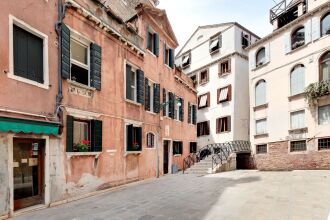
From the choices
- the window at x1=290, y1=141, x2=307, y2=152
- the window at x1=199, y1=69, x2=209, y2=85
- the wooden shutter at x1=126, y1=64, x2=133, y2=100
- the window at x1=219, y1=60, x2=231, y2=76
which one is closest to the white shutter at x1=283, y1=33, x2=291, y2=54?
the window at x1=219, y1=60, x2=231, y2=76

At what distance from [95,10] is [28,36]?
3528 mm

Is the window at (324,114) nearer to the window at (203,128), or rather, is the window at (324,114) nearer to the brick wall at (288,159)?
the brick wall at (288,159)

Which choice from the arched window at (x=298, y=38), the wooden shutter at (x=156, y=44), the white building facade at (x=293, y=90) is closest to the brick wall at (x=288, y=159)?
the white building facade at (x=293, y=90)

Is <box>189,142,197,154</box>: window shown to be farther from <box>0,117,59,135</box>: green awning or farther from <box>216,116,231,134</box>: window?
<box>0,117,59,135</box>: green awning

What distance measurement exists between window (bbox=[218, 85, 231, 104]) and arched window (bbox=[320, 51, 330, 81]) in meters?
7.63

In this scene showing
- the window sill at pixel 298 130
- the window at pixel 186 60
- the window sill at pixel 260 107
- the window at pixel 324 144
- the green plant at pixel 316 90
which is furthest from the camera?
the window at pixel 186 60

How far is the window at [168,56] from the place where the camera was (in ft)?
54.0

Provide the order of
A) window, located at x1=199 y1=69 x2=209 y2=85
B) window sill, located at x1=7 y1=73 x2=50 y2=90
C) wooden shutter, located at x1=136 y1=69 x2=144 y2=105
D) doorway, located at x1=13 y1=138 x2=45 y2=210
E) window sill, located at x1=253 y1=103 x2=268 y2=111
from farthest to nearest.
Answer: window, located at x1=199 y1=69 x2=209 y2=85 → window sill, located at x1=253 y1=103 x2=268 y2=111 → wooden shutter, located at x1=136 y1=69 x2=144 y2=105 → doorway, located at x1=13 y1=138 x2=45 y2=210 → window sill, located at x1=7 y1=73 x2=50 y2=90

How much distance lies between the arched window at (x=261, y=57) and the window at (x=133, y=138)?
42.2 feet

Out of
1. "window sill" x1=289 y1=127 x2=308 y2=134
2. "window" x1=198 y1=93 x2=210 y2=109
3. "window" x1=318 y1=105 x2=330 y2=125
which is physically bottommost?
"window sill" x1=289 y1=127 x2=308 y2=134

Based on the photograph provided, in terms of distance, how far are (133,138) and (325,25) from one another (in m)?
13.7

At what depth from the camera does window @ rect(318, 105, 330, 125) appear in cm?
1545

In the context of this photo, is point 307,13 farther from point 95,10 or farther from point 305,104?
point 95,10

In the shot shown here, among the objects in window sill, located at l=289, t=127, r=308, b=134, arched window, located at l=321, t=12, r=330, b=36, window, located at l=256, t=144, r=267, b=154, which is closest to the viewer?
arched window, located at l=321, t=12, r=330, b=36
